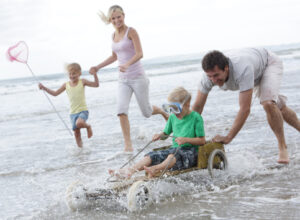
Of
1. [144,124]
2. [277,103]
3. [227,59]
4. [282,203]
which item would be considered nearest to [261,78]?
[277,103]

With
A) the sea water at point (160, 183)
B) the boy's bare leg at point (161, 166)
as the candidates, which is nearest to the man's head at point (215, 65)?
the boy's bare leg at point (161, 166)

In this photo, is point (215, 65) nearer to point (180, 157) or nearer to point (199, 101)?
point (199, 101)

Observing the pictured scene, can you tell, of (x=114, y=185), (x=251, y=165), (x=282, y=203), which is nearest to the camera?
(x=282, y=203)

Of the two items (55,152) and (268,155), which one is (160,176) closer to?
(268,155)

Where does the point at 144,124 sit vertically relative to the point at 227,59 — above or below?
below

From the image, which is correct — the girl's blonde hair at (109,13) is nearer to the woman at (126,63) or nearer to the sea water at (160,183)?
the woman at (126,63)

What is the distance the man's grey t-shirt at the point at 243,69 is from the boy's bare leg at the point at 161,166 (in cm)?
108

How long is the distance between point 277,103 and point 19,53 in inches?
171

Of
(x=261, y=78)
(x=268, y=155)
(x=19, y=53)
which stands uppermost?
(x=19, y=53)

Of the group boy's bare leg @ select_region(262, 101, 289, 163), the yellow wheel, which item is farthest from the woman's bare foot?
boy's bare leg @ select_region(262, 101, 289, 163)

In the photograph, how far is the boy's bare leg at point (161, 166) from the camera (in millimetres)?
4344

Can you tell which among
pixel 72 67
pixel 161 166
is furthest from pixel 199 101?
pixel 72 67

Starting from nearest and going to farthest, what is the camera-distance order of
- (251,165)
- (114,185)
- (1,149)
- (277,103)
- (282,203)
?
(282,203), (114,185), (251,165), (277,103), (1,149)

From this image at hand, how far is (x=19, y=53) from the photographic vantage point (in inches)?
292
